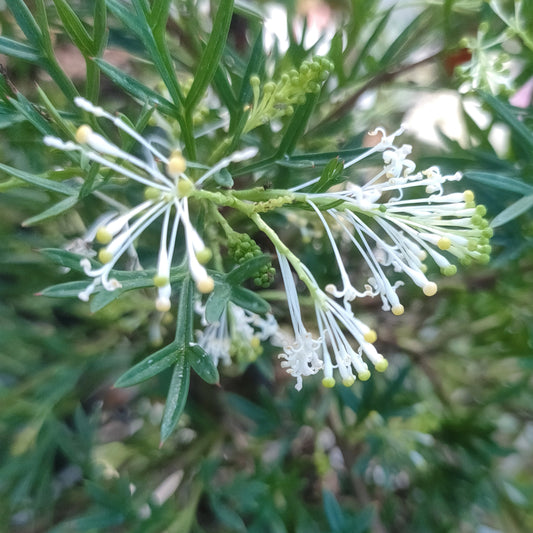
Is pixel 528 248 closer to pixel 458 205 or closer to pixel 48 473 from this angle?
pixel 458 205

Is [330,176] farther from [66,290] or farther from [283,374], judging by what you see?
[283,374]

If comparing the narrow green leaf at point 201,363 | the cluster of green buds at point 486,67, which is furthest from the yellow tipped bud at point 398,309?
the cluster of green buds at point 486,67

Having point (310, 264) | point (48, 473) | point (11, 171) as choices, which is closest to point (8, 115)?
point (11, 171)

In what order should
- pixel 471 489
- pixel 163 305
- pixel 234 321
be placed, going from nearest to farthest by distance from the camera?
pixel 163 305
pixel 234 321
pixel 471 489

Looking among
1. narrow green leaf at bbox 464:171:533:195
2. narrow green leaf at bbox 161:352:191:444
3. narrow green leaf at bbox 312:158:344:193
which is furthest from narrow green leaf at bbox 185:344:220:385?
narrow green leaf at bbox 464:171:533:195

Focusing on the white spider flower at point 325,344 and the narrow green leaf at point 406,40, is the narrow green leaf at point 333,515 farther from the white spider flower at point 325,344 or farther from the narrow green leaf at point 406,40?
the narrow green leaf at point 406,40

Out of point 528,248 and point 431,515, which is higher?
point 528,248

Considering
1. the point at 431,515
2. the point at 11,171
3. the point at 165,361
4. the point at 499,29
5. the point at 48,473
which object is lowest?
the point at 431,515
